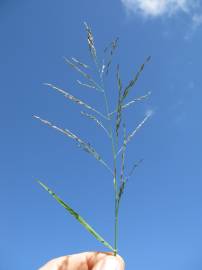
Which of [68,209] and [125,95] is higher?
[125,95]

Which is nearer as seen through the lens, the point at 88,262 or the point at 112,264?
the point at 112,264

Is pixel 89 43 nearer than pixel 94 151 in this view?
No

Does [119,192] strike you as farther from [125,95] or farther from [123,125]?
[125,95]

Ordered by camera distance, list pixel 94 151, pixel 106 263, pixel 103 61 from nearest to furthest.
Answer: pixel 106 263, pixel 94 151, pixel 103 61

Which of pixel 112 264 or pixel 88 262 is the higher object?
pixel 112 264

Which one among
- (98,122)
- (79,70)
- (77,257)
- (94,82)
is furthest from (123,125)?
(77,257)
